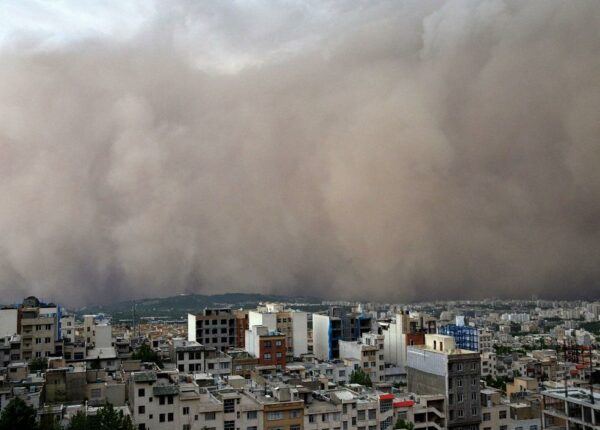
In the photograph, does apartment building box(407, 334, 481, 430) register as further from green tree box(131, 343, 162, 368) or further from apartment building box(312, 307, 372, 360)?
apartment building box(312, 307, 372, 360)

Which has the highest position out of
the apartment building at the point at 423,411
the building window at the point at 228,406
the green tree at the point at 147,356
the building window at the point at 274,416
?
the green tree at the point at 147,356

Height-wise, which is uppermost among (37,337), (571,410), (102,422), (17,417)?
(37,337)

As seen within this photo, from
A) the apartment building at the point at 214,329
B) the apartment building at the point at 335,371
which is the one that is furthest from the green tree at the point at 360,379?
the apartment building at the point at 214,329

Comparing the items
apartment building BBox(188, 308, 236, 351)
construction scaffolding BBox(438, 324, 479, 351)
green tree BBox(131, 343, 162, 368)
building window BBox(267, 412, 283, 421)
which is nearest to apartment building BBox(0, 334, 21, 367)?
green tree BBox(131, 343, 162, 368)

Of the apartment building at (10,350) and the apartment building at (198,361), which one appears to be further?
the apartment building at (198,361)

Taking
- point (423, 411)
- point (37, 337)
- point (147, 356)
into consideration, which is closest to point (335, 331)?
point (147, 356)

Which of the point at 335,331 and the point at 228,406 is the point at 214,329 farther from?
the point at 228,406

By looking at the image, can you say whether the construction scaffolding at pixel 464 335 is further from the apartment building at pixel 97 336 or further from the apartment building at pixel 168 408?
the apartment building at pixel 168 408

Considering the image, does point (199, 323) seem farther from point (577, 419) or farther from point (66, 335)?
point (577, 419)
